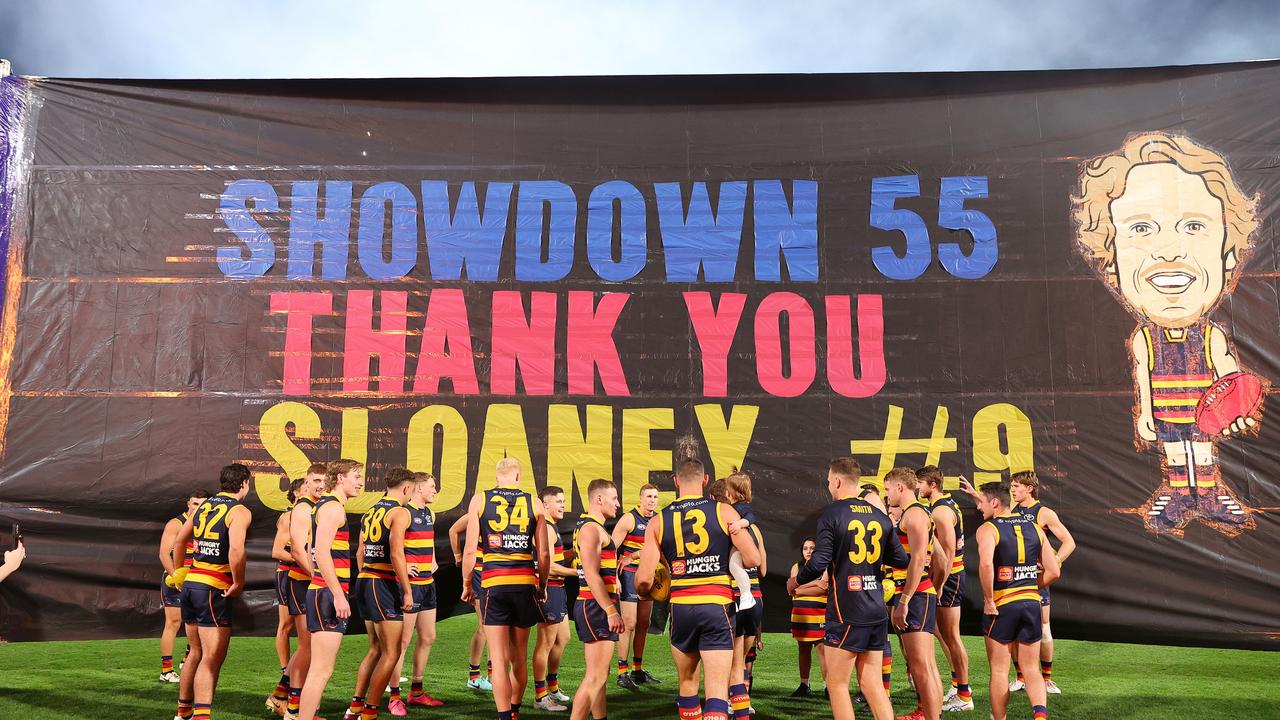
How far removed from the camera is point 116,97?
11.8 metres

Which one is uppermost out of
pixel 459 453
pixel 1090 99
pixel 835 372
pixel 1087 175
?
pixel 1090 99

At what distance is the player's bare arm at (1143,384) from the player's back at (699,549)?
7414 millimetres

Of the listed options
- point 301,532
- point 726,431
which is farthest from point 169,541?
point 726,431

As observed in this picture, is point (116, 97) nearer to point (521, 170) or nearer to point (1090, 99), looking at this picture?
point (521, 170)

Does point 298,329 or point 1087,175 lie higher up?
point 1087,175

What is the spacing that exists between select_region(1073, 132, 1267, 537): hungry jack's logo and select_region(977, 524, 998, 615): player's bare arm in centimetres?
523

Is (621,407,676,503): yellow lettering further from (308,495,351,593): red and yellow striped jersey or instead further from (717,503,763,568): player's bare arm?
(717,503,763,568): player's bare arm

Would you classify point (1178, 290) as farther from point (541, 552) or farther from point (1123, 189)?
point (541, 552)

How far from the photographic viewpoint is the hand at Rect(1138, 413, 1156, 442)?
10.8m

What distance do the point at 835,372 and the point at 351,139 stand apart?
6531 millimetres

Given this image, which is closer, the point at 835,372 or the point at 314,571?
the point at 314,571

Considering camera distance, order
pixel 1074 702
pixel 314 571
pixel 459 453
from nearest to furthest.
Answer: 1. pixel 314 571
2. pixel 1074 702
3. pixel 459 453

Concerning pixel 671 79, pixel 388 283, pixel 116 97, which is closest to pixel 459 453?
pixel 388 283

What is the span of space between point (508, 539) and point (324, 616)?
1276mm
